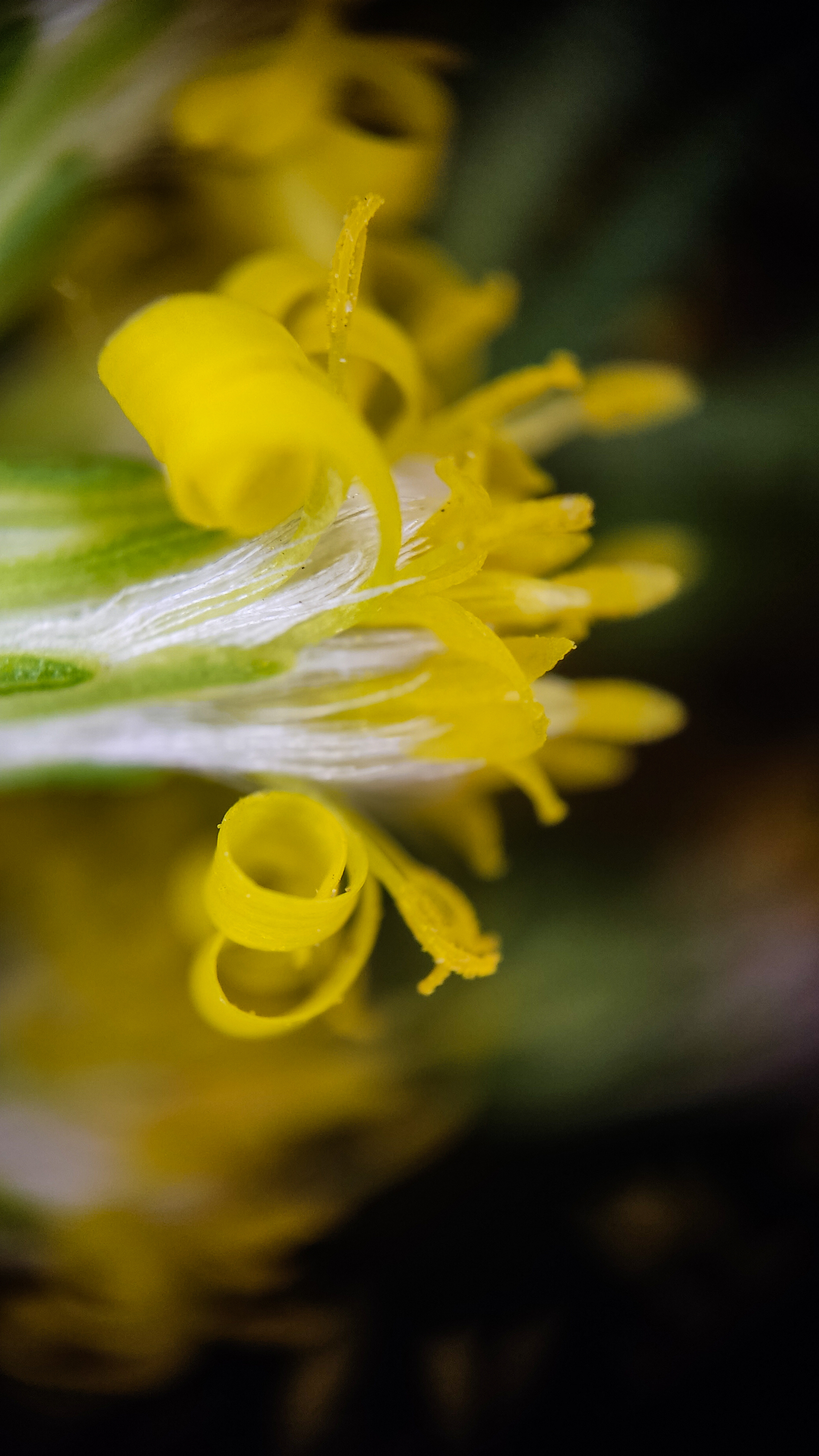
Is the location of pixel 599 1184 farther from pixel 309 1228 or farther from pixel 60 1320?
pixel 60 1320

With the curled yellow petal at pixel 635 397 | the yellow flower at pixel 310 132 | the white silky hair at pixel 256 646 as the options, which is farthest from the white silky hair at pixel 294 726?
the yellow flower at pixel 310 132

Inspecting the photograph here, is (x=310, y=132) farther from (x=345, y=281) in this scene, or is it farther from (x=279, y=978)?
(x=279, y=978)

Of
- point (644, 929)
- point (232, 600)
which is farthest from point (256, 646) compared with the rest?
point (644, 929)

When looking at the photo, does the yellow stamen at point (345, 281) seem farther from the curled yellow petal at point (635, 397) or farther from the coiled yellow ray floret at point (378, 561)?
the curled yellow petal at point (635, 397)

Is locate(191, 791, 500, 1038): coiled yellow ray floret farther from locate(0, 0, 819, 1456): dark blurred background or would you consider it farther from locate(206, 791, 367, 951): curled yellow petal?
locate(0, 0, 819, 1456): dark blurred background

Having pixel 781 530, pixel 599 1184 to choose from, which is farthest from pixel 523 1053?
pixel 781 530

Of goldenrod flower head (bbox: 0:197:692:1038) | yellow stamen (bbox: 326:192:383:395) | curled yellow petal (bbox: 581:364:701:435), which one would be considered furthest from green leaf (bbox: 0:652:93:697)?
curled yellow petal (bbox: 581:364:701:435)
